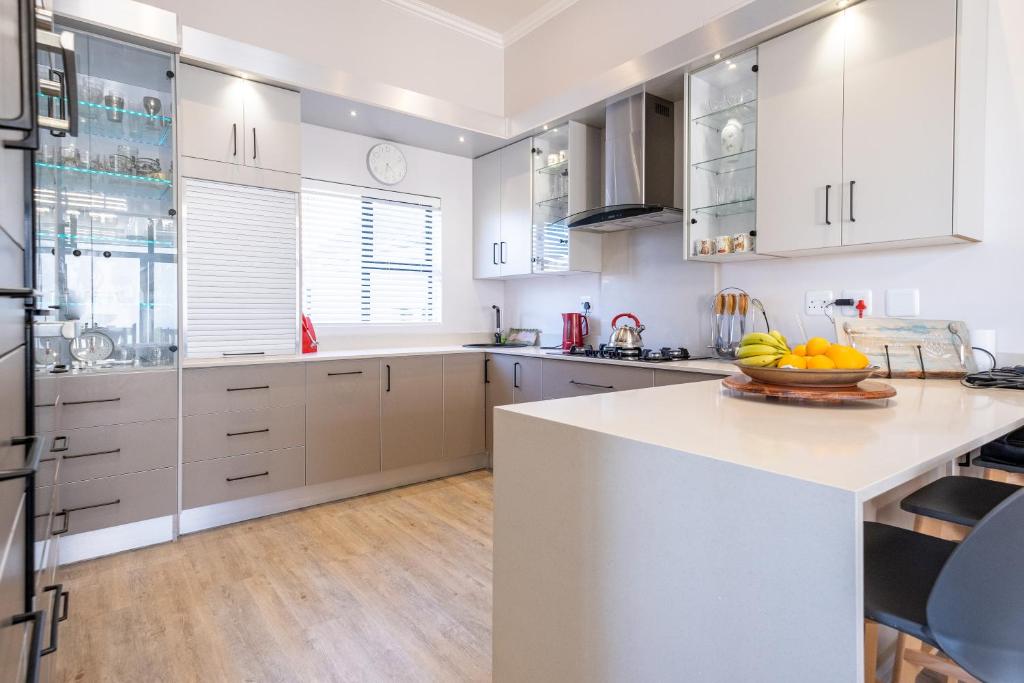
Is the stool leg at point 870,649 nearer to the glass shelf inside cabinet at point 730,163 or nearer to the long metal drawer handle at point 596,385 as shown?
the long metal drawer handle at point 596,385

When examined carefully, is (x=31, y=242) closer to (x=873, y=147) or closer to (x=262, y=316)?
(x=262, y=316)

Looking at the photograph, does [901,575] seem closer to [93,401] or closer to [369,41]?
[93,401]

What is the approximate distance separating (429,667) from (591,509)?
3.55 feet

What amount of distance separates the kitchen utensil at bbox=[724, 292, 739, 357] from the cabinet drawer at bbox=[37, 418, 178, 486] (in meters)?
2.94

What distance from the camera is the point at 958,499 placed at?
1.34 metres

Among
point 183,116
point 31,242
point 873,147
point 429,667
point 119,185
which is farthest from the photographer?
point 183,116

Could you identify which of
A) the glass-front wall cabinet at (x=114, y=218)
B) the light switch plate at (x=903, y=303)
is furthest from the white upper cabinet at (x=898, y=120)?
the glass-front wall cabinet at (x=114, y=218)

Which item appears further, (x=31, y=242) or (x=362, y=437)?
(x=362, y=437)

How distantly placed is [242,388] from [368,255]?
1.48 meters

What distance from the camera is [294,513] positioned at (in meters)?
3.16

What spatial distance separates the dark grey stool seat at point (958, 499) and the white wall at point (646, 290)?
5.89 feet

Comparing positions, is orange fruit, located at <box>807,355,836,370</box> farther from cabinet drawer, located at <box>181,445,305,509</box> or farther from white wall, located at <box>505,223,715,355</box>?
cabinet drawer, located at <box>181,445,305,509</box>

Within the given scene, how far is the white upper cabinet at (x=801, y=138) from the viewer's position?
2.37 metres

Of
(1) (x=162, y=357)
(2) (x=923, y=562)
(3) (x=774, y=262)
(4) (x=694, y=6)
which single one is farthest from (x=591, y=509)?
(4) (x=694, y=6)
